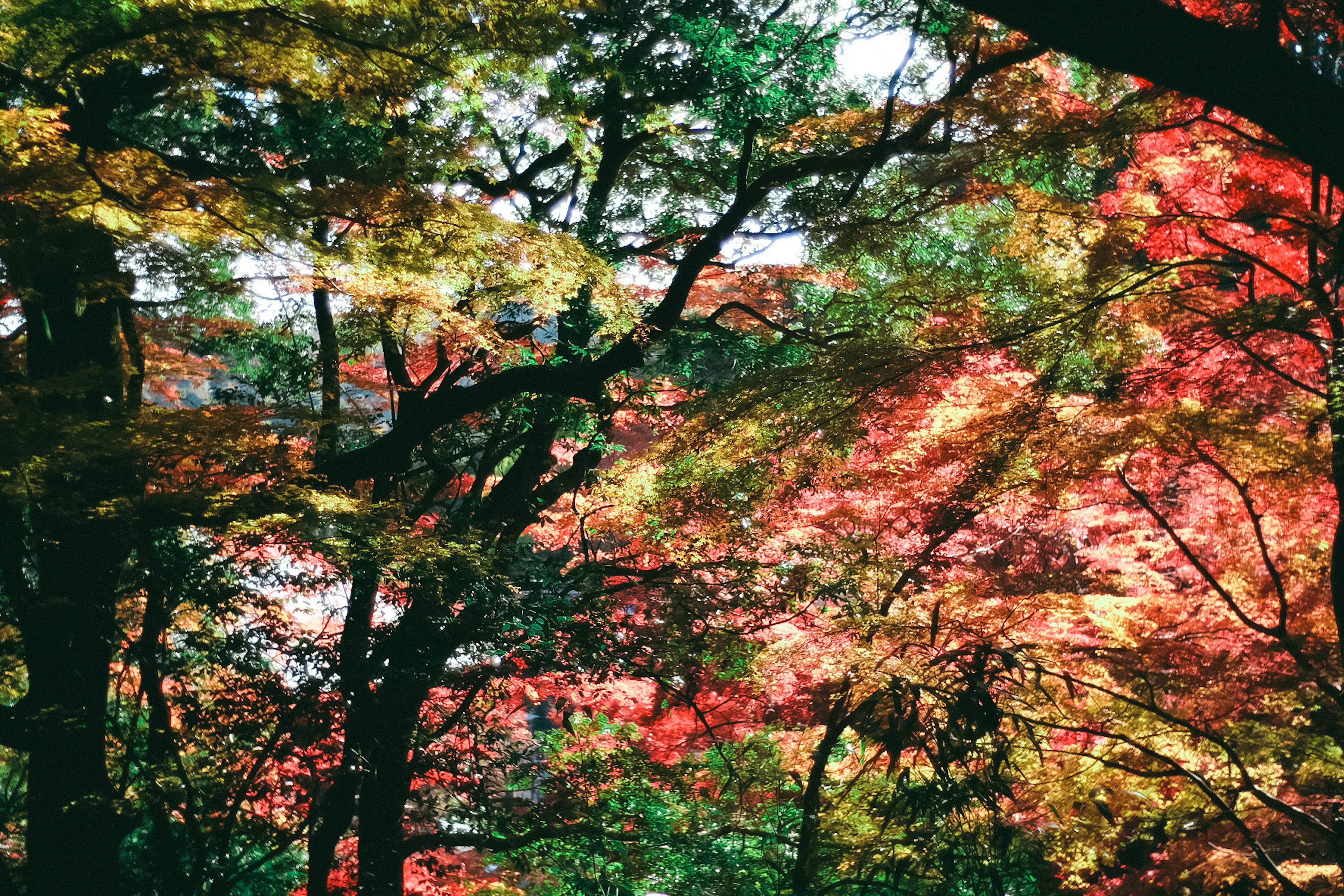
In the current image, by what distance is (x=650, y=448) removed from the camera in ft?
19.4

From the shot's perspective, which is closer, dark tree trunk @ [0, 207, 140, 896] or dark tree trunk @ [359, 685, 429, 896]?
dark tree trunk @ [0, 207, 140, 896]

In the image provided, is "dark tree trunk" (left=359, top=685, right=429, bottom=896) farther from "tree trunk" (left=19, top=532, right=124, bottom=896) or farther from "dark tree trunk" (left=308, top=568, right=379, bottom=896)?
"tree trunk" (left=19, top=532, right=124, bottom=896)

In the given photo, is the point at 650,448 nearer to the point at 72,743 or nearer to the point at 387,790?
the point at 387,790

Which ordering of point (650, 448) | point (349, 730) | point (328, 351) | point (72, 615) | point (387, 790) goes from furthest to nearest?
point (328, 351) < point (650, 448) < point (387, 790) < point (72, 615) < point (349, 730)

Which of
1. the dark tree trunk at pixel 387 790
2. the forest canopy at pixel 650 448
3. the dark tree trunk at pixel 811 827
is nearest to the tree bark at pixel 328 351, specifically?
the forest canopy at pixel 650 448

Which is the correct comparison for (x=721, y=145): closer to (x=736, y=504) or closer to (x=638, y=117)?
(x=638, y=117)

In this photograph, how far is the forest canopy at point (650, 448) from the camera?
4.11 m

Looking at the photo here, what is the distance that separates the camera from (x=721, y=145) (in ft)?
22.2

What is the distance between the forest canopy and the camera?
4105mm

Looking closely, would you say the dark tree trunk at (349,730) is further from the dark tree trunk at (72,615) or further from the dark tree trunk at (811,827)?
the dark tree trunk at (811,827)

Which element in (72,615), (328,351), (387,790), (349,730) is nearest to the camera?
(349,730)

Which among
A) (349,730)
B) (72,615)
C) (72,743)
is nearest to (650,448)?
(349,730)

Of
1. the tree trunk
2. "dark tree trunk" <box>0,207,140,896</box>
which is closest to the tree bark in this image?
"dark tree trunk" <box>0,207,140,896</box>

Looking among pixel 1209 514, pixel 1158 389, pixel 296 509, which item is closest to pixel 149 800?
pixel 296 509
